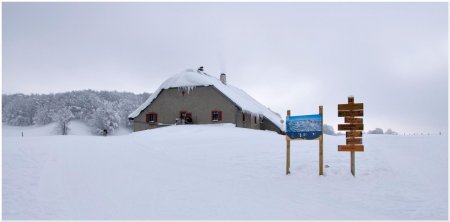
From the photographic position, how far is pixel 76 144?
13.0 meters

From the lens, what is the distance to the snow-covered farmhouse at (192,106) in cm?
2730

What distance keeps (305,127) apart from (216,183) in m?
3.39

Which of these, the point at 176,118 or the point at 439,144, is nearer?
the point at 439,144

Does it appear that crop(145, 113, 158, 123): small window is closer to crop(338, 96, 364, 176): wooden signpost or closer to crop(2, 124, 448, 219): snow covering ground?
crop(2, 124, 448, 219): snow covering ground

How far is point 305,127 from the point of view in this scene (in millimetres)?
10195

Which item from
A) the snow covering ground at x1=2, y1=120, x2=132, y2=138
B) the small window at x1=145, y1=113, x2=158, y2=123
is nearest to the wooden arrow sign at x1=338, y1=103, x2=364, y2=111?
the small window at x1=145, y1=113, x2=158, y2=123

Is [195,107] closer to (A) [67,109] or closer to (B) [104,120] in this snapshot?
(B) [104,120]

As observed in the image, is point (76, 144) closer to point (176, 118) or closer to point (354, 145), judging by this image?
point (354, 145)

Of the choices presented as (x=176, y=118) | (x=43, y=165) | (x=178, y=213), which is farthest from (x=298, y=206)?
(x=176, y=118)

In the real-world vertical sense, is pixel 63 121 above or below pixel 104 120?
below

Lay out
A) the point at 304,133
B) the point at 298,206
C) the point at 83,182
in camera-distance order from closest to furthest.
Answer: the point at 298,206, the point at 83,182, the point at 304,133

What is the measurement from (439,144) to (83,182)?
43.9 ft

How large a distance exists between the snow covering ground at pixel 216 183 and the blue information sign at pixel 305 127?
1.00 meters

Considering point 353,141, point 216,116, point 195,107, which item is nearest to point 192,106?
point 195,107
